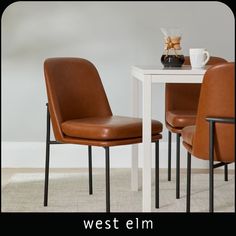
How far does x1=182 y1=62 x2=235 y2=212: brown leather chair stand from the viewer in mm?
2168

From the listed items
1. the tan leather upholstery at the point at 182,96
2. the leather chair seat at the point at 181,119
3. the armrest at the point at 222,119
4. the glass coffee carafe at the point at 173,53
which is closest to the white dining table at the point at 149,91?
the armrest at the point at 222,119

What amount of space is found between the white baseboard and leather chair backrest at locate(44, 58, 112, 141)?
904 millimetres

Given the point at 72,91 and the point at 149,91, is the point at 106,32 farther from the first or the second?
the point at 149,91

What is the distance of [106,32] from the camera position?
3.81m

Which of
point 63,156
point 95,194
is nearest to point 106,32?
point 63,156

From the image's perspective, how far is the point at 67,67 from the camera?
2965 millimetres

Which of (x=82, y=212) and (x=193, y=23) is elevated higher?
(x=193, y=23)

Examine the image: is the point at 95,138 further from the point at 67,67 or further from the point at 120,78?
the point at 120,78

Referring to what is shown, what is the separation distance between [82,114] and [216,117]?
955 mm

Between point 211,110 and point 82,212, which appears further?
point 82,212
